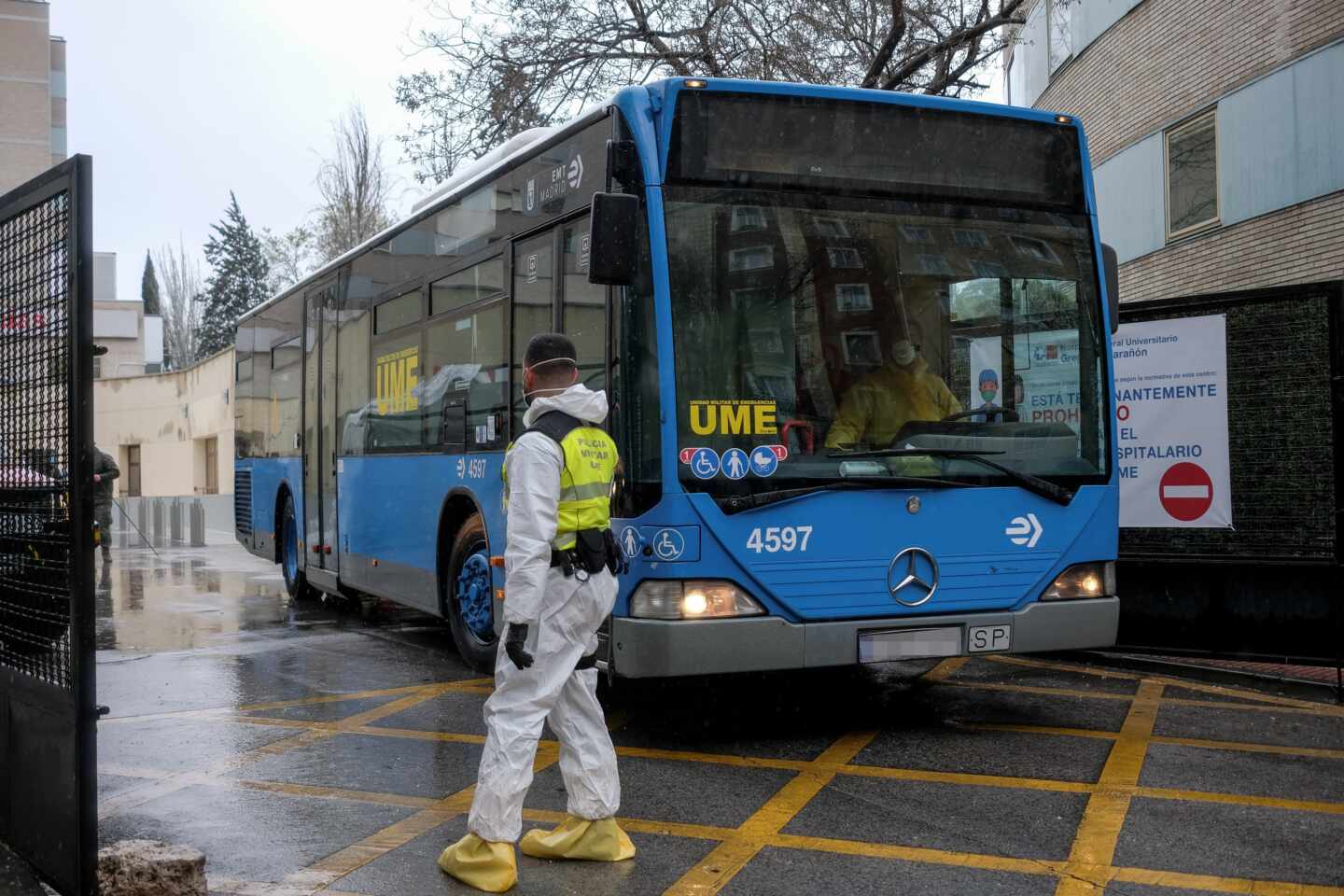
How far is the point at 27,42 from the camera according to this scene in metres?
56.3

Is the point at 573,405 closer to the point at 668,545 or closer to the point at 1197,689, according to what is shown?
the point at 668,545

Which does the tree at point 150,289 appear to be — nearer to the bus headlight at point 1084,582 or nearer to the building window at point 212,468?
the building window at point 212,468

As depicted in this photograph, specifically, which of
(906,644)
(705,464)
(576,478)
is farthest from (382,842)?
(906,644)

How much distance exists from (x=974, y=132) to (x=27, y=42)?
192 feet

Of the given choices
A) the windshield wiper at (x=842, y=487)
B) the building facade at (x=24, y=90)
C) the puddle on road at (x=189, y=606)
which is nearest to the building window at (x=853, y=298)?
the windshield wiper at (x=842, y=487)

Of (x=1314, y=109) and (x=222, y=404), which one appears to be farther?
(x=222, y=404)

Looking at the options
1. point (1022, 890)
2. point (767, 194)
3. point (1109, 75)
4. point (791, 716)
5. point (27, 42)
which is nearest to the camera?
point (1022, 890)

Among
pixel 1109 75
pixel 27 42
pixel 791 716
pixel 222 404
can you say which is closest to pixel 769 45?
pixel 1109 75

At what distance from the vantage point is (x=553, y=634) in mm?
4734

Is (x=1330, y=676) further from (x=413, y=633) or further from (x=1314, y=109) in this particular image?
(x=1314, y=109)

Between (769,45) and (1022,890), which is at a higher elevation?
(769,45)

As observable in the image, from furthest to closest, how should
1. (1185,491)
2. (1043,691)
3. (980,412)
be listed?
(1185,491)
(1043,691)
(980,412)

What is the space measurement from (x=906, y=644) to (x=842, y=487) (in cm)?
81

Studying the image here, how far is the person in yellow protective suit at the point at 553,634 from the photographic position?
4559 mm
